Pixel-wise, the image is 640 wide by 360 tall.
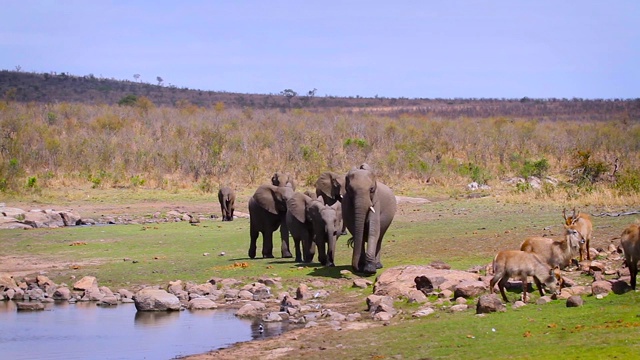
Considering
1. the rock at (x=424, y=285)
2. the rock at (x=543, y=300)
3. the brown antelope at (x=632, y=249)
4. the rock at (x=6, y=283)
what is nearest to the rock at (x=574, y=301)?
the rock at (x=543, y=300)

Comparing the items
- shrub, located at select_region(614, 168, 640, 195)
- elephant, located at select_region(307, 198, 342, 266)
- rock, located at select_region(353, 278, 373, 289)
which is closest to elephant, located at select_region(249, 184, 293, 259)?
elephant, located at select_region(307, 198, 342, 266)

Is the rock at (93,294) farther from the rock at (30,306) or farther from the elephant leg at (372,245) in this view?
the elephant leg at (372,245)

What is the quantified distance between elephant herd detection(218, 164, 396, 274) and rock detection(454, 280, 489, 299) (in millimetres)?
3187

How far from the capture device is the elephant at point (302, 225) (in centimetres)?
1941

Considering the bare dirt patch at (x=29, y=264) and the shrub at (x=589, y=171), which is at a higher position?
the shrub at (x=589, y=171)

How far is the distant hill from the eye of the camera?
105375 mm

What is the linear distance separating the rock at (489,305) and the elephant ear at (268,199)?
9.12 meters

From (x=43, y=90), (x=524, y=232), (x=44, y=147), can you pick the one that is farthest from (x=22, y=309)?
(x=43, y=90)

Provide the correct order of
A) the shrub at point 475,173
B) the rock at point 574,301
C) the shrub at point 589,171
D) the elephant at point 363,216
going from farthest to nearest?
the shrub at point 475,173
the shrub at point 589,171
the elephant at point 363,216
the rock at point 574,301

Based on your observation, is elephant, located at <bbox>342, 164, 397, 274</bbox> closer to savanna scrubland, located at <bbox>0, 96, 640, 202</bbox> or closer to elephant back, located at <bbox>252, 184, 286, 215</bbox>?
elephant back, located at <bbox>252, 184, 286, 215</bbox>

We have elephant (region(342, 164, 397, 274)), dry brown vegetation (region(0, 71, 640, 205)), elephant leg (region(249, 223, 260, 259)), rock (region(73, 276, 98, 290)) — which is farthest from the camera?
dry brown vegetation (region(0, 71, 640, 205))

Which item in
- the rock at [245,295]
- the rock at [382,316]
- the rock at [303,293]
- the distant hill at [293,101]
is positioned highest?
the distant hill at [293,101]

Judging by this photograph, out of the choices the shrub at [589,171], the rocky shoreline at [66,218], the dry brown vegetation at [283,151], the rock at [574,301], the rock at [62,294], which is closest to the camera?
the rock at [574,301]

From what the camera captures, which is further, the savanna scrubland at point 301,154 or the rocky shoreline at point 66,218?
the savanna scrubland at point 301,154
